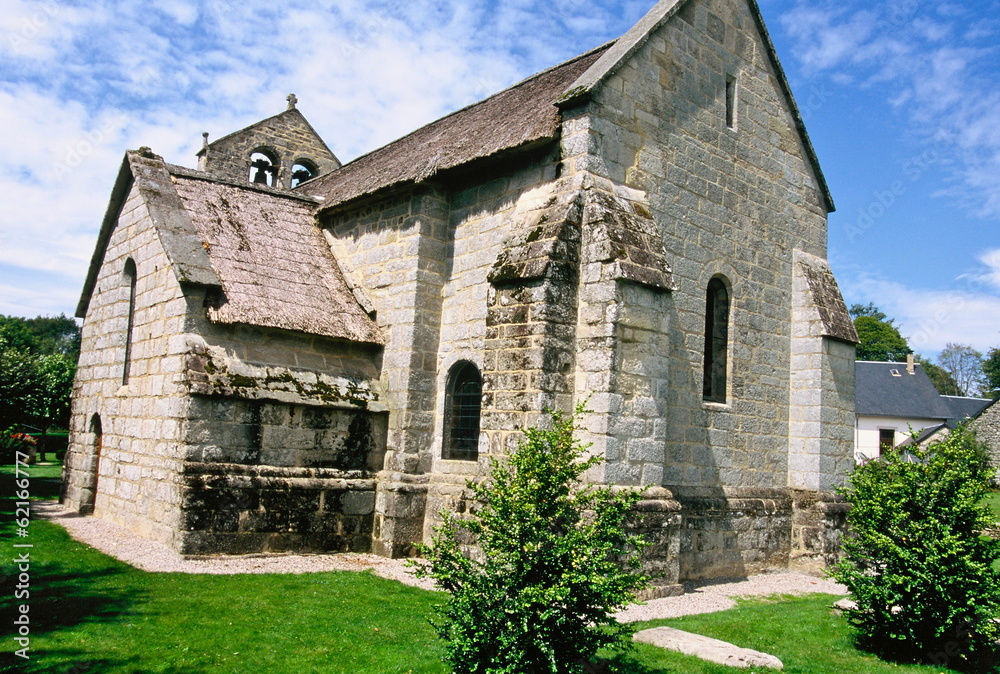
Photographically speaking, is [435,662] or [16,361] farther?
[16,361]

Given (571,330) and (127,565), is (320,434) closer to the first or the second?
(127,565)

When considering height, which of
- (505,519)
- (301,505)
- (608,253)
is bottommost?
(301,505)

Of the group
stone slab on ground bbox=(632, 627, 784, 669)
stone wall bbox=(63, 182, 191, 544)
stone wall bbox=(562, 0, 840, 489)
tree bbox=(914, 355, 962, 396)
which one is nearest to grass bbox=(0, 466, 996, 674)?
stone slab on ground bbox=(632, 627, 784, 669)

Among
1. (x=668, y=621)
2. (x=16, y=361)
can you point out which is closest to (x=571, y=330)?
(x=668, y=621)

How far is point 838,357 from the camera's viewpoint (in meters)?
12.5

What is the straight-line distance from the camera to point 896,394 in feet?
147

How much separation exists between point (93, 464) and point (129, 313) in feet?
9.70

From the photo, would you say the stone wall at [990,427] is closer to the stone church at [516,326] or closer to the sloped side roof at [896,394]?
the sloped side roof at [896,394]

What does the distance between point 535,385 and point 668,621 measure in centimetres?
295

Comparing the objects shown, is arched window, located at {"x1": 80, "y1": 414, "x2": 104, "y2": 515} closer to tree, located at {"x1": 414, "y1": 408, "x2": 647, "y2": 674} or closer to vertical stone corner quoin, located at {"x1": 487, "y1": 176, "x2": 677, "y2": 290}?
vertical stone corner quoin, located at {"x1": 487, "y1": 176, "x2": 677, "y2": 290}

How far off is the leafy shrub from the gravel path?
2051mm

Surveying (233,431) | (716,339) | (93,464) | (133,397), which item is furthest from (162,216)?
(716,339)

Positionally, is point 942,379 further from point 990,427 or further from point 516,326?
point 516,326

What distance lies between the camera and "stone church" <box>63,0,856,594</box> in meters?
9.33
